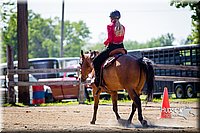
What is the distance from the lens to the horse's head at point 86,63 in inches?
A: 490

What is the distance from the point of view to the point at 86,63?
41.8ft

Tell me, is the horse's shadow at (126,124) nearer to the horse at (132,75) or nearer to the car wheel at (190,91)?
the horse at (132,75)

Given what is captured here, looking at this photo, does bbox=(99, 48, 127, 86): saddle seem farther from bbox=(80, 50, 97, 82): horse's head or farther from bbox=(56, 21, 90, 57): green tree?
bbox=(56, 21, 90, 57): green tree

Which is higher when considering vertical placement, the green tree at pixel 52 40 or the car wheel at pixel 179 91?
the green tree at pixel 52 40

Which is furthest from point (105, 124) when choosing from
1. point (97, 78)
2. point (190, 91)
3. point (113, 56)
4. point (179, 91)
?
point (179, 91)

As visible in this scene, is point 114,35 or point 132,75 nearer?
point 132,75

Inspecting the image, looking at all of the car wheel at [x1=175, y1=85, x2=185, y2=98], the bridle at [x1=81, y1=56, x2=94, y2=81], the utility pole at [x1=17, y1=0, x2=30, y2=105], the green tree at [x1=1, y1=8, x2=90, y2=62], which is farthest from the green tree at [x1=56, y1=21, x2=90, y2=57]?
the bridle at [x1=81, y1=56, x2=94, y2=81]

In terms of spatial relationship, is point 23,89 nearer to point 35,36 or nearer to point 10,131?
point 10,131

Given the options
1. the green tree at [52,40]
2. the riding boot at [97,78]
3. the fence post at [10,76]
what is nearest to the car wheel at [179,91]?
the fence post at [10,76]

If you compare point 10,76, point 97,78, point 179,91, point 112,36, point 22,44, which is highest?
point 112,36

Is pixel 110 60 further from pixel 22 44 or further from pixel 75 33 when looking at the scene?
pixel 75 33

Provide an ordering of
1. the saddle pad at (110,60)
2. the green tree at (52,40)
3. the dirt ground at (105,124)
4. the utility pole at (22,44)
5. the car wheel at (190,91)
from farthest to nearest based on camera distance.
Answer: the green tree at (52,40) → the car wheel at (190,91) → the utility pole at (22,44) → the saddle pad at (110,60) → the dirt ground at (105,124)

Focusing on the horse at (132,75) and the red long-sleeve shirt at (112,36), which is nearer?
the horse at (132,75)

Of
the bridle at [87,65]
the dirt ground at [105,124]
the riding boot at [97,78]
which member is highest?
the bridle at [87,65]
